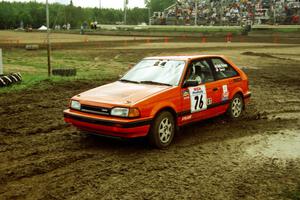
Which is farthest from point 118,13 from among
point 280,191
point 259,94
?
point 280,191

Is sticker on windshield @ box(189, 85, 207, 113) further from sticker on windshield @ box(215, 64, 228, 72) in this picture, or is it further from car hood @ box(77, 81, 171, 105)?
sticker on windshield @ box(215, 64, 228, 72)

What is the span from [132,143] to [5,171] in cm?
222

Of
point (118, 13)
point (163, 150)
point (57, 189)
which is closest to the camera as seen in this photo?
point (57, 189)

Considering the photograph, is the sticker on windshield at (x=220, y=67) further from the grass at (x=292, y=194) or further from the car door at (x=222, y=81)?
the grass at (x=292, y=194)

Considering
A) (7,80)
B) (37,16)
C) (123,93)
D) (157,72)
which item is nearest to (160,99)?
(123,93)

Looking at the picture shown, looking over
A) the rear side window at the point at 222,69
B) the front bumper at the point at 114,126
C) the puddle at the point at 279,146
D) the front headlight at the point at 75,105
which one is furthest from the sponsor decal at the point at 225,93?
the front headlight at the point at 75,105

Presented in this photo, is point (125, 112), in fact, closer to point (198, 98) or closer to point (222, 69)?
point (198, 98)

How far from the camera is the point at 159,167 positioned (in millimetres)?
5863

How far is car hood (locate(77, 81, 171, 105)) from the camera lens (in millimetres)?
6516

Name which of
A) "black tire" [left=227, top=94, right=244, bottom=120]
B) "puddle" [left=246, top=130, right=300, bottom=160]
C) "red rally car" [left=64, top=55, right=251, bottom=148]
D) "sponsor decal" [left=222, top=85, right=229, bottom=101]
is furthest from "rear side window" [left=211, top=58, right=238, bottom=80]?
"puddle" [left=246, top=130, right=300, bottom=160]

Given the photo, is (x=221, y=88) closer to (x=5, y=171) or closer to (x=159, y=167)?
(x=159, y=167)

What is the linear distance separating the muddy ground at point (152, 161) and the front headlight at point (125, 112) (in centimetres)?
63

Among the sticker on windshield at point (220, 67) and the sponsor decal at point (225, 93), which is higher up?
the sticker on windshield at point (220, 67)

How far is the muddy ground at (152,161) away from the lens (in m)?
5.04
